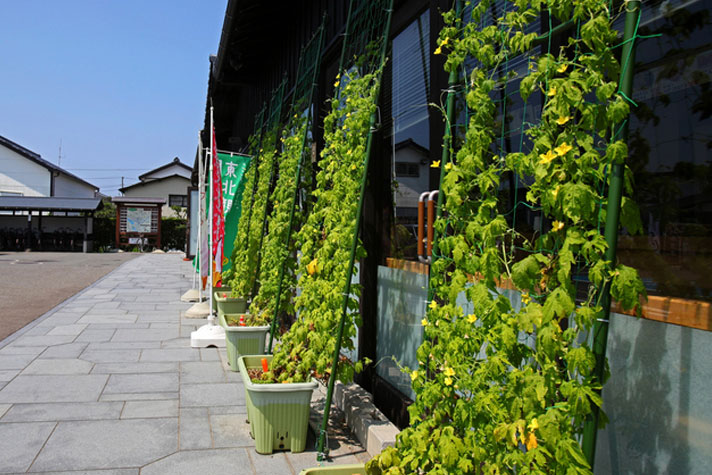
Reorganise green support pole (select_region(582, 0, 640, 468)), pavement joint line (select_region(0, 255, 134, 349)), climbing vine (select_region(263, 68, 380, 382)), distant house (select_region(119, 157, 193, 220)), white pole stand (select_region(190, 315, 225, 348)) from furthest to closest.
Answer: distant house (select_region(119, 157, 193, 220)) < pavement joint line (select_region(0, 255, 134, 349)) < white pole stand (select_region(190, 315, 225, 348)) < climbing vine (select_region(263, 68, 380, 382)) < green support pole (select_region(582, 0, 640, 468))

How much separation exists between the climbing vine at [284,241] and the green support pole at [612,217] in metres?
3.66

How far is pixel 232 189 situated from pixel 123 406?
4.96m

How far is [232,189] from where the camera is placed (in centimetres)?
880

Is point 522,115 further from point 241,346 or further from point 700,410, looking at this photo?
point 241,346

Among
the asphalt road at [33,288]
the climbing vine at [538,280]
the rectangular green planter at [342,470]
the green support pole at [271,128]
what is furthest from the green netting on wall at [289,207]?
the asphalt road at [33,288]

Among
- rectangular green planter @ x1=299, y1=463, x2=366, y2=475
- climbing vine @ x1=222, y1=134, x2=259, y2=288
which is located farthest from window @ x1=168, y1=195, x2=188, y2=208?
rectangular green planter @ x1=299, y1=463, x2=366, y2=475

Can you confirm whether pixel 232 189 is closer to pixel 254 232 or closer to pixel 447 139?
pixel 254 232

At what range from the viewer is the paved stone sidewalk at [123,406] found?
3277 mm

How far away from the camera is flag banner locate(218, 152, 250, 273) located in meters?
8.62

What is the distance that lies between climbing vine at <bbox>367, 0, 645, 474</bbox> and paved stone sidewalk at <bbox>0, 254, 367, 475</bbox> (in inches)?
61.0

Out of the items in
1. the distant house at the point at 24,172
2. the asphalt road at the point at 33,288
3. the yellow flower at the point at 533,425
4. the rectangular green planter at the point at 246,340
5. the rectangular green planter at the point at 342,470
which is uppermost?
the distant house at the point at 24,172

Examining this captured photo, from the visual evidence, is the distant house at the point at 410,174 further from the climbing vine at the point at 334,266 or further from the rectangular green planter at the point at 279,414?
the rectangular green planter at the point at 279,414

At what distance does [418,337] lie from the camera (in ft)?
11.3

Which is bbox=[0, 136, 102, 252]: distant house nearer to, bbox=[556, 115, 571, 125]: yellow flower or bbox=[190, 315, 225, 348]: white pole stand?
bbox=[190, 315, 225, 348]: white pole stand
